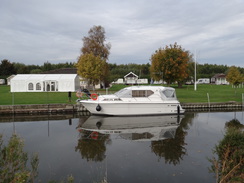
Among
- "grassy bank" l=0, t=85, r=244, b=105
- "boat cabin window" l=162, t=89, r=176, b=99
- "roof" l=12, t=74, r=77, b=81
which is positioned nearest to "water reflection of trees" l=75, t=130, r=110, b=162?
"boat cabin window" l=162, t=89, r=176, b=99

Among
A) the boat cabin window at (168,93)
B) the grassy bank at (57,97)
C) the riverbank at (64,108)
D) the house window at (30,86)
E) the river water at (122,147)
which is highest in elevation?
the house window at (30,86)

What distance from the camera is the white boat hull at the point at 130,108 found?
56.4 feet

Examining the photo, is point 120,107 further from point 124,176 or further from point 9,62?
point 9,62

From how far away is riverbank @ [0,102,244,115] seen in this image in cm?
1909

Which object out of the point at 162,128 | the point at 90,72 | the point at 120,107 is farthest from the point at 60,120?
the point at 90,72

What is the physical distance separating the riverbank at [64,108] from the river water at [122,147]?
277 centimetres

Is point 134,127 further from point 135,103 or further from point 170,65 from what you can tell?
point 170,65

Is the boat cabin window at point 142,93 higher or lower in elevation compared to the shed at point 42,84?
lower

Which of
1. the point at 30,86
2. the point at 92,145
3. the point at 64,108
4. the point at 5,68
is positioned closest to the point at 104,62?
the point at 30,86

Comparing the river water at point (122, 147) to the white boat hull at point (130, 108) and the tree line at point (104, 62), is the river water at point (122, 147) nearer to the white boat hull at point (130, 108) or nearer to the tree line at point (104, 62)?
the white boat hull at point (130, 108)

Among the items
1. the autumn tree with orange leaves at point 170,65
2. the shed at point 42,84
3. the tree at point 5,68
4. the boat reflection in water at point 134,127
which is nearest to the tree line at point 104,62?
the autumn tree with orange leaves at point 170,65

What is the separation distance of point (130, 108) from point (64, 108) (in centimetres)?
692

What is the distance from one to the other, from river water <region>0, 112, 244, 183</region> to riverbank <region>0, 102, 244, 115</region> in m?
2.77

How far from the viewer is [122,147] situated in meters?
10.0
